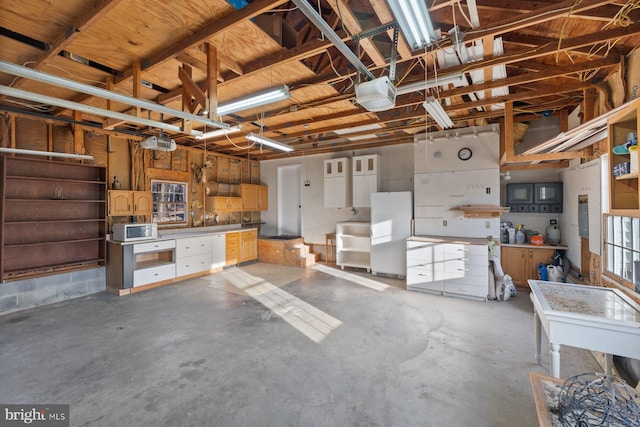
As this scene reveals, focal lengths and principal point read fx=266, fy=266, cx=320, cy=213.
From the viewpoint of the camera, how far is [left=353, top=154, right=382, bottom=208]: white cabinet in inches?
239

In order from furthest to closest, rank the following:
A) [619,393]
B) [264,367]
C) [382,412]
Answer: [264,367] < [382,412] < [619,393]

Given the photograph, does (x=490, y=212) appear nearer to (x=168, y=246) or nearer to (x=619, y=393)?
(x=619, y=393)

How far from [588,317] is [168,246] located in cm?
601

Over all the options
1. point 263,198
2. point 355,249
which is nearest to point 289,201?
point 263,198

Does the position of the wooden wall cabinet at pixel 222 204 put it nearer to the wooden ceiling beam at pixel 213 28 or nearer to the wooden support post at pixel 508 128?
the wooden ceiling beam at pixel 213 28

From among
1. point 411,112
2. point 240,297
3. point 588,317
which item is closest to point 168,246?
point 240,297

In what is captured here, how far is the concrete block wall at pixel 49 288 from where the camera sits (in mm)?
3977

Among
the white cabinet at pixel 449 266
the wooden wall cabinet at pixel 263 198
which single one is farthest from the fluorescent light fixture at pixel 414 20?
the wooden wall cabinet at pixel 263 198

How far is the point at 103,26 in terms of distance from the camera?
2.28m

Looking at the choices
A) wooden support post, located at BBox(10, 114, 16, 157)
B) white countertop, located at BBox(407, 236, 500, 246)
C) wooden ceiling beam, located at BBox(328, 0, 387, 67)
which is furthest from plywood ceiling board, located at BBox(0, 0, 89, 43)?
white countertop, located at BBox(407, 236, 500, 246)

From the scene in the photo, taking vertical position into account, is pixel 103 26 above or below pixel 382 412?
above

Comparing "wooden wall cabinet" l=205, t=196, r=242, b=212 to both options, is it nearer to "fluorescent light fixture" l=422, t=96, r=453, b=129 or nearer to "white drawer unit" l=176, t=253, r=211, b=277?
"white drawer unit" l=176, t=253, r=211, b=277

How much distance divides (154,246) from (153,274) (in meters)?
0.54

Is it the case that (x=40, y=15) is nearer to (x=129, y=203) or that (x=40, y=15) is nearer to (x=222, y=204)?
(x=129, y=203)
